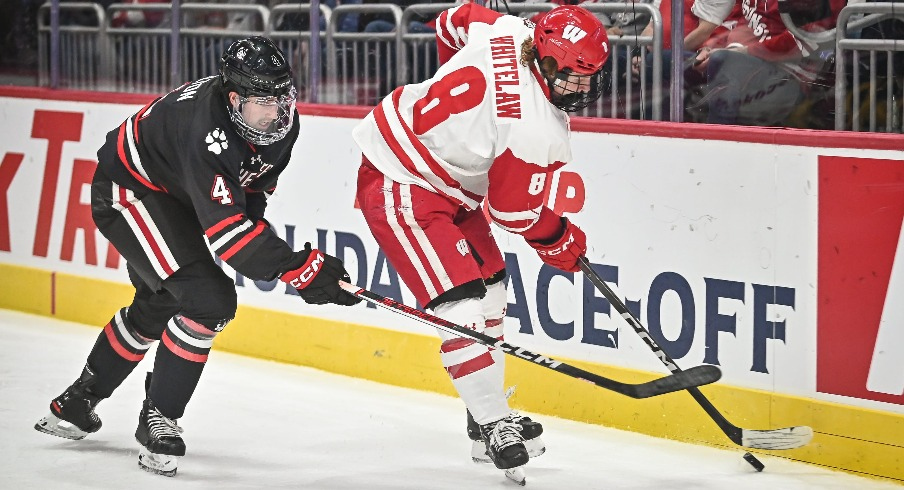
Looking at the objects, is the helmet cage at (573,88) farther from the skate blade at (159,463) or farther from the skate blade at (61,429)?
the skate blade at (61,429)

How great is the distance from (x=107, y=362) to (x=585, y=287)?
1586 mm

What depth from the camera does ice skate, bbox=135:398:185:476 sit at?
4.07 meters

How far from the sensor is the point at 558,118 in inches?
148

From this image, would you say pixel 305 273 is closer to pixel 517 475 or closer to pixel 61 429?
pixel 517 475

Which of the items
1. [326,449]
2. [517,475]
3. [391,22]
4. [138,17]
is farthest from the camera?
[138,17]

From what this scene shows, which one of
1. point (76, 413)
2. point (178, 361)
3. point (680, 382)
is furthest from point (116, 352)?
point (680, 382)

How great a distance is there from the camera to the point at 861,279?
4086 mm

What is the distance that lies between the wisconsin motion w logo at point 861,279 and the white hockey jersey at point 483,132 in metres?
0.86

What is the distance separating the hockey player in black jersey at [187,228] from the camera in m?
3.78

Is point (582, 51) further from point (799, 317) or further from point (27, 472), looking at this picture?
point (27, 472)

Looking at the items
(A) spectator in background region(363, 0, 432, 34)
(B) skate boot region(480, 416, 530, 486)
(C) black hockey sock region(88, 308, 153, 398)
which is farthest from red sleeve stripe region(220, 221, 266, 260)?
(A) spectator in background region(363, 0, 432, 34)

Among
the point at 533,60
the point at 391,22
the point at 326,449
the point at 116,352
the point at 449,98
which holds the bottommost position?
the point at 326,449

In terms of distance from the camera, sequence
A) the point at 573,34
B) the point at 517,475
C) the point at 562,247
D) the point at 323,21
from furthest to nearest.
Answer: the point at 323,21 → the point at 562,247 → the point at 517,475 → the point at 573,34

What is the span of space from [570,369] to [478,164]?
0.61 meters
